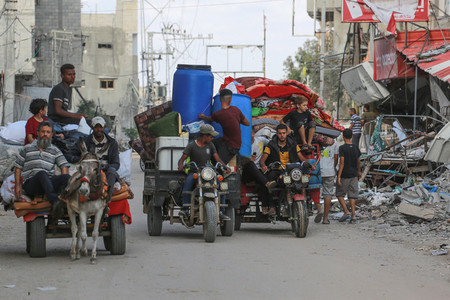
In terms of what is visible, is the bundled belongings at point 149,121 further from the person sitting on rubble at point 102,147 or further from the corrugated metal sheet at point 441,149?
the corrugated metal sheet at point 441,149

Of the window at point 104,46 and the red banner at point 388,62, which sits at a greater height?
the window at point 104,46

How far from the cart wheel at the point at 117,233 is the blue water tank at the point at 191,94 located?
331cm

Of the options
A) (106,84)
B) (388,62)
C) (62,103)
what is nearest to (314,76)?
(106,84)

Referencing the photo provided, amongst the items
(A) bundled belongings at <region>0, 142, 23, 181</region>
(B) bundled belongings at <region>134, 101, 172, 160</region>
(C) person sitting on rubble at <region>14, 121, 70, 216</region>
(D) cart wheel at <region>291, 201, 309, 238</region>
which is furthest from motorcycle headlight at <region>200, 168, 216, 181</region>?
(A) bundled belongings at <region>0, 142, 23, 181</region>

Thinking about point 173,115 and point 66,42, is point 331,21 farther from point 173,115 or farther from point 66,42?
point 173,115

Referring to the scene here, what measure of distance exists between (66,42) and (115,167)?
44.6 metres

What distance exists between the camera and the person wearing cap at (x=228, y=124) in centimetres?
1237

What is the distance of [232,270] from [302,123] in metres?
5.53

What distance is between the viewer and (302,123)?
13.7 m

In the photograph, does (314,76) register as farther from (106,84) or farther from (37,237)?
(37,237)

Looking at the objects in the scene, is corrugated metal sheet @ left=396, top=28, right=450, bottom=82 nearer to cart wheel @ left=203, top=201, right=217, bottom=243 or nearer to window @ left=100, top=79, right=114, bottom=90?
cart wheel @ left=203, top=201, right=217, bottom=243

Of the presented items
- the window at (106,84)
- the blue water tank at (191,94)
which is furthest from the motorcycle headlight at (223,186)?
the window at (106,84)

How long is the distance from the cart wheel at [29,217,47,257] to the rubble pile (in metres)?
5.28

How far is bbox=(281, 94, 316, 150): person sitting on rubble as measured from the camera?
13.7 m
